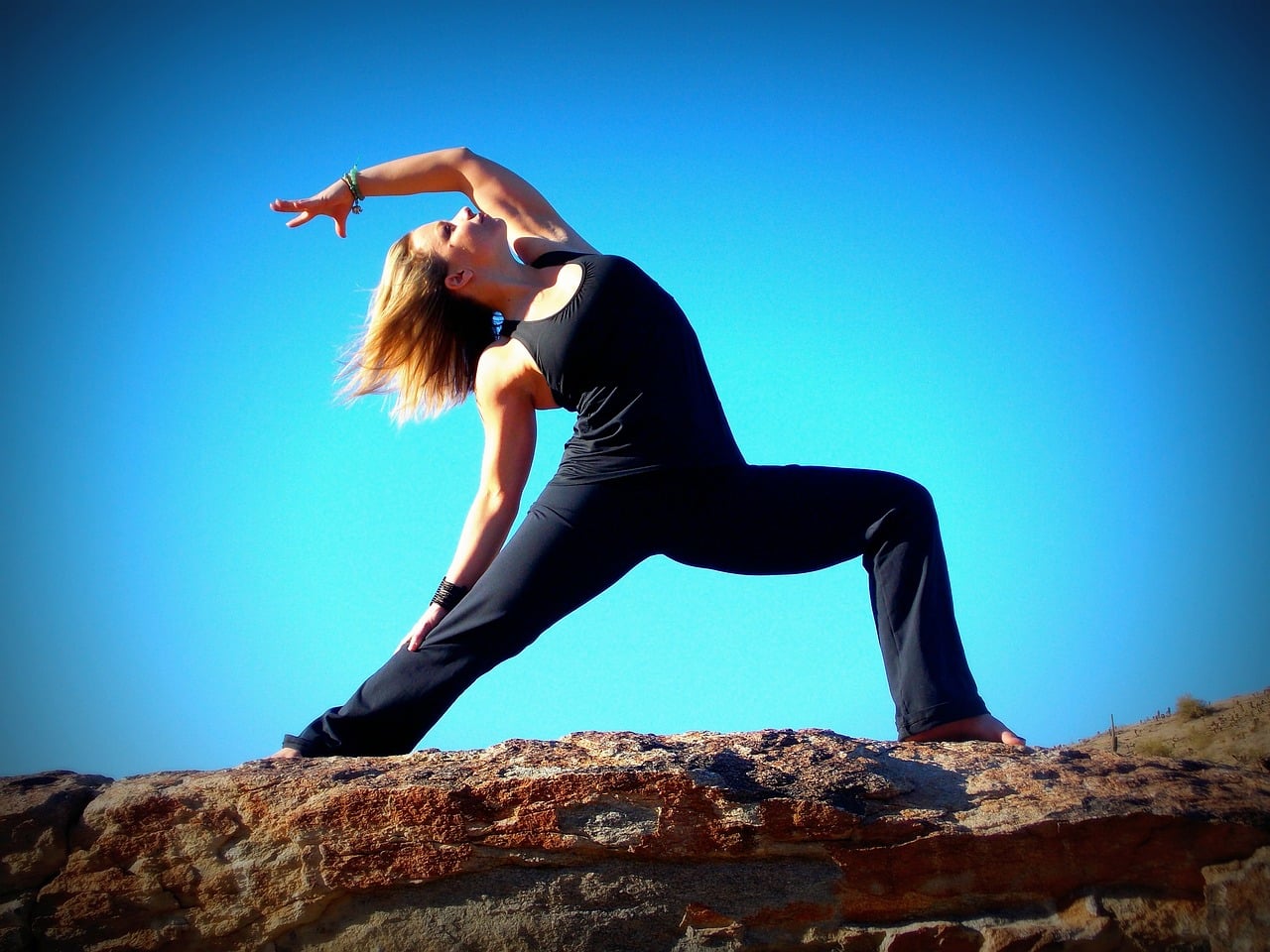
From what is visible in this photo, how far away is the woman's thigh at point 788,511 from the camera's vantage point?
353cm

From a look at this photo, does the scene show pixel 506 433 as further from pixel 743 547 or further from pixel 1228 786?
pixel 1228 786

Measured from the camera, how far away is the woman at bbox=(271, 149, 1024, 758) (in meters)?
3.28

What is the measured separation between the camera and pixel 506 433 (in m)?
3.79

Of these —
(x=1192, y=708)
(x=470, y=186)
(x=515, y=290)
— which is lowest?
(x=1192, y=708)

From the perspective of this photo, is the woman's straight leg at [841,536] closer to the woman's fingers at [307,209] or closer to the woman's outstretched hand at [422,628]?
the woman's outstretched hand at [422,628]

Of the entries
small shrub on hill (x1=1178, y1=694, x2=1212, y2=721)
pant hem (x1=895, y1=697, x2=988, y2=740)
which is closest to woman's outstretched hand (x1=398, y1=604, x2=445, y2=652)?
pant hem (x1=895, y1=697, x2=988, y2=740)

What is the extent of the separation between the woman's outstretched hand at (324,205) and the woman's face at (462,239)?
19.0 inches

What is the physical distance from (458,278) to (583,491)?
1076 mm

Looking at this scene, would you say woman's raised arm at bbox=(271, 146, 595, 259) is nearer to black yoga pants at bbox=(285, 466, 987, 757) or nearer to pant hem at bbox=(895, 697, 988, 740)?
black yoga pants at bbox=(285, 466, 987, 757)

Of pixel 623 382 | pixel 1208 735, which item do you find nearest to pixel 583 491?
pixel 623 382

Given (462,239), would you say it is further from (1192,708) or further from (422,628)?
(1192,708)

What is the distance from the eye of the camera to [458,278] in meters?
3.98

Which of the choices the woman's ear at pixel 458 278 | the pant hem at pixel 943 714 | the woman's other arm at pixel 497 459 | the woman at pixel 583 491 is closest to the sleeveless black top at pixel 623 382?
the woman at pixel 583 491

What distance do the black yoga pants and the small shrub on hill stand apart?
413 cm
